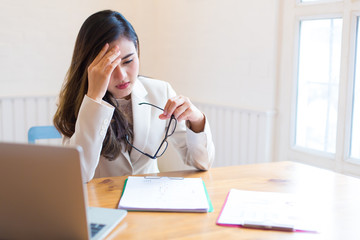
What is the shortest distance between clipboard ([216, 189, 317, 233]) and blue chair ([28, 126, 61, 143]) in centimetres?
105

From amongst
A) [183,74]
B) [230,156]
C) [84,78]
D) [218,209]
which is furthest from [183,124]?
[183,74]

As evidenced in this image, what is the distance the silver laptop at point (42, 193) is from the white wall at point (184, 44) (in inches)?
77.1

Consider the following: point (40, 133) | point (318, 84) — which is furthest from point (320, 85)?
point (40, 133)

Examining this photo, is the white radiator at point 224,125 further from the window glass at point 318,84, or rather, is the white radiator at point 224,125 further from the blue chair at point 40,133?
the blue chair at point 40,133

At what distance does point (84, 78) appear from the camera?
1.56 meters

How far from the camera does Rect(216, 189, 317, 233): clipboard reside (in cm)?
101

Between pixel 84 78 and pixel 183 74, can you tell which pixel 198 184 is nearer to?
pixel 84 78

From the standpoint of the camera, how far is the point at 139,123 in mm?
1645

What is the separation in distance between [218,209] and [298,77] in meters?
1.53

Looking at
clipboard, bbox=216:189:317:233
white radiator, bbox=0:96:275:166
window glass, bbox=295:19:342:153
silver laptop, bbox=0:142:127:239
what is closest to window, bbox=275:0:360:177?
window glass, bbox=295:19:342:153

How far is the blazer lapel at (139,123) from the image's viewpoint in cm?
164

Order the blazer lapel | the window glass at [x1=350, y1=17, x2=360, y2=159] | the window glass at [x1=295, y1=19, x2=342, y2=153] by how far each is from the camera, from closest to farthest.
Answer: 1. the blazer lapel
2. the window glass at [x1=350, y1=17, x2=360, y2=159]
3. the window glass at [x1=295, y1=19, x2=342, y2=153]

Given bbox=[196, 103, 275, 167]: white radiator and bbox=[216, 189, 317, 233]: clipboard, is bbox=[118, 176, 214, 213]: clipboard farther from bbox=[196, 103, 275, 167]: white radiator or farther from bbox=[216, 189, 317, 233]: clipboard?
bbox=[196, 103, 275, 167]: white radiator

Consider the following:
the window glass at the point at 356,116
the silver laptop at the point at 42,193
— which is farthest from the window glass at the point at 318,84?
the silver laptop at the point at 42,193
